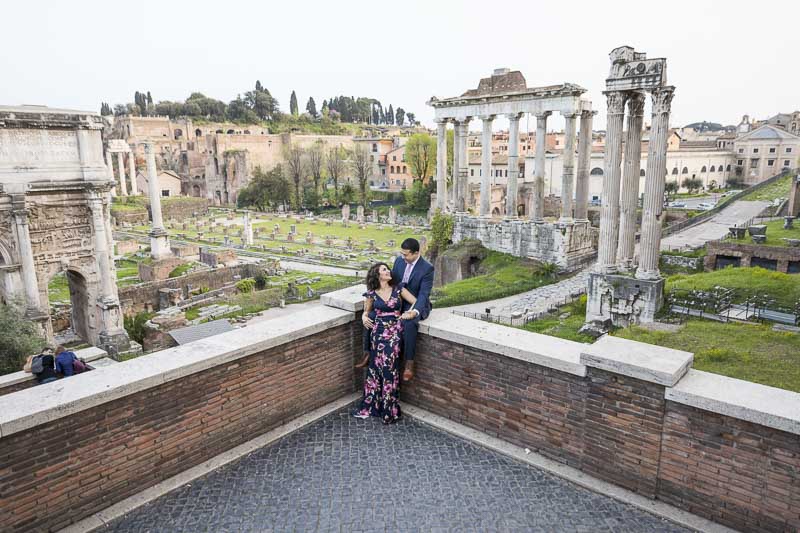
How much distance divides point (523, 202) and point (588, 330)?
3289 centimetres

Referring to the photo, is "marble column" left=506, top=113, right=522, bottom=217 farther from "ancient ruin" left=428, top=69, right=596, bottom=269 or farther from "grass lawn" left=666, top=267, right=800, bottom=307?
"grass lawn" left=666, top=267, right=800, bottom=307

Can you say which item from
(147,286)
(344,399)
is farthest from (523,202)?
(344,399)

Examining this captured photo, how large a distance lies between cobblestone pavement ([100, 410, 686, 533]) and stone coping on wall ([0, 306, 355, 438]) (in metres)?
0.92

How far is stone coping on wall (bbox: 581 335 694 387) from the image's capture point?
13.3ft

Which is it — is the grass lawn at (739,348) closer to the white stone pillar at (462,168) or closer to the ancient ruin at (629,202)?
the ancient ruin at (629,202)

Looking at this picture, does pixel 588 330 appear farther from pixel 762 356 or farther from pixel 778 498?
pixel 778 498

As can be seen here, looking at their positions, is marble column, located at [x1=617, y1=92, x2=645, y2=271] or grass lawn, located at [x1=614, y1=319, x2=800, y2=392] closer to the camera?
grass lawn, located at [x1=614, y1=319, x2=800, y2=392]

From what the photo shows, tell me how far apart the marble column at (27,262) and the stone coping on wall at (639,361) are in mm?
16850

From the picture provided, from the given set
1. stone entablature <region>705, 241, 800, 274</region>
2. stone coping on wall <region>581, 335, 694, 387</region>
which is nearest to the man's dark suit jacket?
stone coping on wall <region>581, 335, 694, 387</region>

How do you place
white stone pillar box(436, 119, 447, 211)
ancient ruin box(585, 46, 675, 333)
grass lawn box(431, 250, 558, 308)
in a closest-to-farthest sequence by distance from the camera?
ancient ruin box(585, 46, 675, 333) → grass lawn box(431, 250, 558, 308) → white stone pillar box(436, 119, 447, 211)

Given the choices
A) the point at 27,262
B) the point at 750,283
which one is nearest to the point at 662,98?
the point at 750,283

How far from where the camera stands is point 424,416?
5.56m

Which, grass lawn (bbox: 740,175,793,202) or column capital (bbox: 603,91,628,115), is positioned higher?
column capital (bbox: 603,91,628,115)

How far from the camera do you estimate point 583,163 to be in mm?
24453
